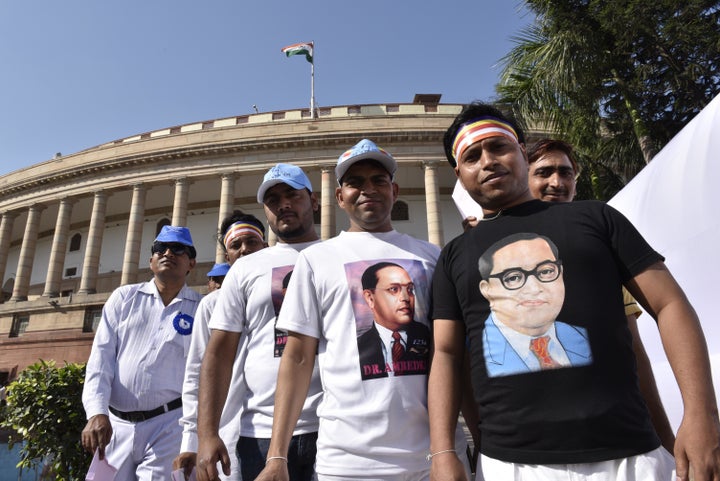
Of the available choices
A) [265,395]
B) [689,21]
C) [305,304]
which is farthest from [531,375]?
[689,21]

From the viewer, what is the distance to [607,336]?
5.54 feet

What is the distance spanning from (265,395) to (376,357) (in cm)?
90

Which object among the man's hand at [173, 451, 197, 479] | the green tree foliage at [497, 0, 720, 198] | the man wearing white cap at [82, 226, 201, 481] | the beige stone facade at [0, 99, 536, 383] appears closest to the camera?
the man's hand at [173, 451, 197, 479]

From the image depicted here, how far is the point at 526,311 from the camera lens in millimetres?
1826

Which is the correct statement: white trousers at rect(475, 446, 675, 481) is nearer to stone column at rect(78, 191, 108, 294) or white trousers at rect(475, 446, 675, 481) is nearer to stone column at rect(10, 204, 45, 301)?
stone column at rect(78, 191, 108, 294)

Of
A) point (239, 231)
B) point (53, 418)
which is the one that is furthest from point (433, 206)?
point (239, 231)

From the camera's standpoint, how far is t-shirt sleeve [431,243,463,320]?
6.79ft

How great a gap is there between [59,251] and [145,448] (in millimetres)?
32743

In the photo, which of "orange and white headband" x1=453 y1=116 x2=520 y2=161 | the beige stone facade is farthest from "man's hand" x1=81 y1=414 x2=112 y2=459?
the beige stone facade

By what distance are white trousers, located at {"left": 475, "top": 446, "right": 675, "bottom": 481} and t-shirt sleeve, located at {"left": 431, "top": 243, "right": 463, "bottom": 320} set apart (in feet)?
2.08

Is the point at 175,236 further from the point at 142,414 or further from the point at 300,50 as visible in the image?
the point at 300,50

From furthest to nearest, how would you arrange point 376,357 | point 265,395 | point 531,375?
point 265,395 → point 376,357 → point 531,375

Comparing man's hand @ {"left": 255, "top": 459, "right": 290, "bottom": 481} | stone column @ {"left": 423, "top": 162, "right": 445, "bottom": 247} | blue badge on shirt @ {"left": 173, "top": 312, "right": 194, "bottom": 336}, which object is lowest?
man's hand @ {"left": 255, "top": 459, "right": 290, "bottom": 481}

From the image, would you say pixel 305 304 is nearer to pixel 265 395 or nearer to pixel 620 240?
pixel 265 395
